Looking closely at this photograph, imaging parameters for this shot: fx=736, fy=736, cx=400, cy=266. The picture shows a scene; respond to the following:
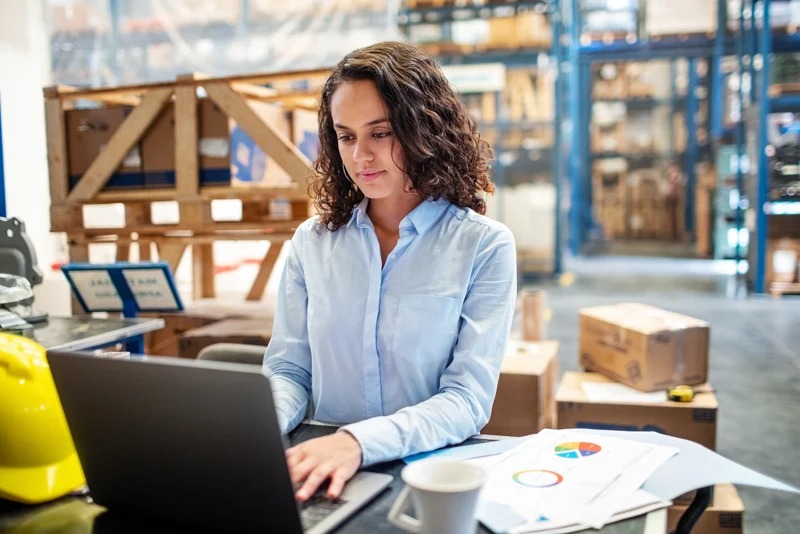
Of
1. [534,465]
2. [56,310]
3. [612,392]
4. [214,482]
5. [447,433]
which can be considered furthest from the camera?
[56,310]

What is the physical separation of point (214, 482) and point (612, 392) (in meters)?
2.50

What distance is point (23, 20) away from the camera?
5602 mm

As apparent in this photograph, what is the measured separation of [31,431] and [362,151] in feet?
2.76

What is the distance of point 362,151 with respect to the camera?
1611 mm

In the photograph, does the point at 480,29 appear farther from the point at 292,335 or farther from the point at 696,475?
the point at 696,475

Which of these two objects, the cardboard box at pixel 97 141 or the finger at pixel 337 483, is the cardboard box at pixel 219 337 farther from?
the finger at pixel 337 483

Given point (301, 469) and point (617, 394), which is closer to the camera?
point (301, 469)

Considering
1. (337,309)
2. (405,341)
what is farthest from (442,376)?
(337,309)

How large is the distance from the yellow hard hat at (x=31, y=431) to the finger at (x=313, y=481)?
16.0 inches

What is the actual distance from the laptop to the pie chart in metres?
0.37

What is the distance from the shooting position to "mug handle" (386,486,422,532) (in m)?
1.01

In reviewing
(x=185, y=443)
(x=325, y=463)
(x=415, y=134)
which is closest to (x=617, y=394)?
(x=415, y=134)

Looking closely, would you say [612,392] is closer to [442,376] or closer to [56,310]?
[442,376]

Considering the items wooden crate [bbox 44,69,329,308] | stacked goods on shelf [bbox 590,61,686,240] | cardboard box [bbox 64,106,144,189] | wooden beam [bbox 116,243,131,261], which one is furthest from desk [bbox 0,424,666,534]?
stacked goods on shelf [bbox 590,61,686,240]
